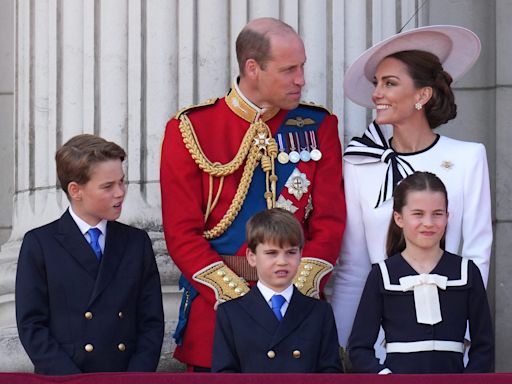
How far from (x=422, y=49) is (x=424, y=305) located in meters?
1.05

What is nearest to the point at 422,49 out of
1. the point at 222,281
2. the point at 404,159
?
the point at 404,159

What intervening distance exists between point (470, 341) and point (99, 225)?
1281mm

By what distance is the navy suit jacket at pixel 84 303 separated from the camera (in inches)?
186

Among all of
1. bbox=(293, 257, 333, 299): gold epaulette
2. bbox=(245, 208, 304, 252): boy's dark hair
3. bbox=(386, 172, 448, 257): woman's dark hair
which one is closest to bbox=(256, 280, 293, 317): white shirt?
bbox=(245, 208, 304, 252): boy's dark hair

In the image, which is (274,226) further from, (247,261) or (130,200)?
(130,200)

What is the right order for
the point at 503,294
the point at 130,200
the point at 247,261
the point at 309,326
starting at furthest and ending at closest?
the point at 503,294 → the point at 130,200 → the point at 247,261 → the point at 309,326

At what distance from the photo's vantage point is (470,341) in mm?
4836

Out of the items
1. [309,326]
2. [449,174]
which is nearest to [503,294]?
[449,174]

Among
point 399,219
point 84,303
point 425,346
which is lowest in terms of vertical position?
point 425,346

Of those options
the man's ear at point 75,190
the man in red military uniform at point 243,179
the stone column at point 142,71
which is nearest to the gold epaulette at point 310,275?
the man in red military uniform at point 243,179

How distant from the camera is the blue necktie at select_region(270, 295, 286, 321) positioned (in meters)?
4.73

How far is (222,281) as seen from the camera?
4953 millimetres

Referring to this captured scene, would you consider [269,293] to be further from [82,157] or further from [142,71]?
[142,71]

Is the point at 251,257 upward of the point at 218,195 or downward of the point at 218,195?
downward
